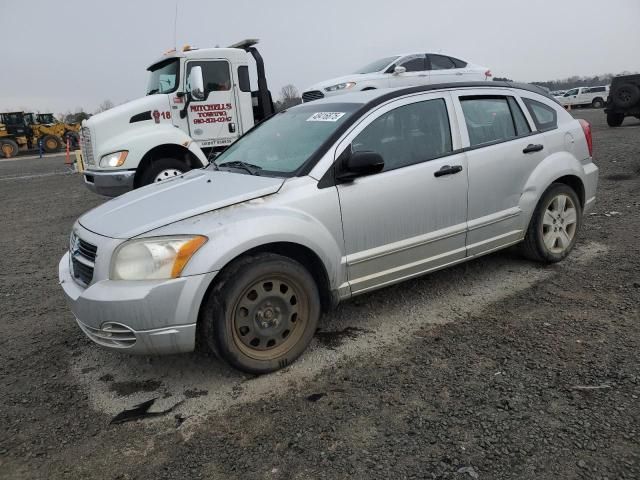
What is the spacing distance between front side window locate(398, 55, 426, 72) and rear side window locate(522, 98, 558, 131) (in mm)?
7798

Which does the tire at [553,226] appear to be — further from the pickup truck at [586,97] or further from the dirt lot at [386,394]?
the pickup truck at [586,97]

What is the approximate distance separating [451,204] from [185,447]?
247 centimetres

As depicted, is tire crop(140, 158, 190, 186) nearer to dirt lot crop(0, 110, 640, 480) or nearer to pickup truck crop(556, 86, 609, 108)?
Result: dirt lot crop(0, 110, 640, 480)

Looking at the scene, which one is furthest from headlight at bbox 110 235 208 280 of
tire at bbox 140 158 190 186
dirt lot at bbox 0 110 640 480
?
tire at bbox 140 158 190 186

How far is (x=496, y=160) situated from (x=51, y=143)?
32.4m

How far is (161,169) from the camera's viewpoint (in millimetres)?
7641

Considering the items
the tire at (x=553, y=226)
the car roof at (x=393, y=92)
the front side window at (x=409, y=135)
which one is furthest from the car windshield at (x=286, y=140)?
the tire at (x=553, y=226)

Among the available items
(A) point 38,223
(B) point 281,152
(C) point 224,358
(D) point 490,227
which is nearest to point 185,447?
(C) point 224,358

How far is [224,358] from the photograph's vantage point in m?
2.96

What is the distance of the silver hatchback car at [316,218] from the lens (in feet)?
9.26

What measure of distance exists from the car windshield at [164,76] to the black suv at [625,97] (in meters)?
14.8

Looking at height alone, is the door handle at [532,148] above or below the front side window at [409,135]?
below

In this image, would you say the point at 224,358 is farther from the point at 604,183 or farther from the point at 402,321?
the point at 604,183

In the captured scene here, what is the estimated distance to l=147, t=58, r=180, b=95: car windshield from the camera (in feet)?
26.7
